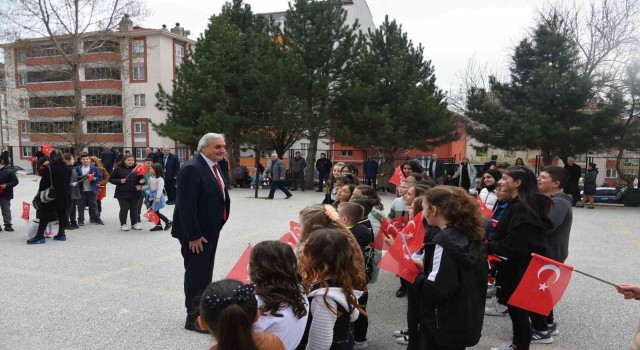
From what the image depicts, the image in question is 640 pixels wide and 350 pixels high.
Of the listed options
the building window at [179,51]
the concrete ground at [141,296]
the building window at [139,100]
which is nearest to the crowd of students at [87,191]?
the concrete ground at [141,296]

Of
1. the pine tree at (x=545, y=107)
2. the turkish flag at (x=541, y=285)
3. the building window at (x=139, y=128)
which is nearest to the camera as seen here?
the turkish flag at (x=541, y=285)

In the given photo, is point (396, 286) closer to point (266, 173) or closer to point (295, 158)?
point (266, 173)

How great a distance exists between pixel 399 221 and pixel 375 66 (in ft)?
46.6

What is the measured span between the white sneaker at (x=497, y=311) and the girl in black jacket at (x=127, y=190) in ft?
23.9

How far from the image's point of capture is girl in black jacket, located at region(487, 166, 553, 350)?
11.8ft

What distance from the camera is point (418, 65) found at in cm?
2167

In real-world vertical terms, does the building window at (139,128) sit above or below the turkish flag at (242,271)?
above

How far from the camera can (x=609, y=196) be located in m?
17.6

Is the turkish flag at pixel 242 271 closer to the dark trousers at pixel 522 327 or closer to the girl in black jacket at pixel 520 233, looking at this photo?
the girl in black jacket at pixel 520 233

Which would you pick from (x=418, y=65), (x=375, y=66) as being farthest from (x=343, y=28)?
(x=418, y=65)

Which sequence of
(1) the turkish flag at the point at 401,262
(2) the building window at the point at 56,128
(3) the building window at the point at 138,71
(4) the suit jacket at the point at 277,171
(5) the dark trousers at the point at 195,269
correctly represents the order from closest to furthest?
(1) the turkish flag at the point at 401,262, (5) the dark trousers at the point at 195,269, (4) the suit jacket at the point at 277,171, (2) the building window at the point at 56,128, (3) the building window at the point at 138,71

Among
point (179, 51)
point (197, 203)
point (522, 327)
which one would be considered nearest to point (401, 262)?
point (522, 327)

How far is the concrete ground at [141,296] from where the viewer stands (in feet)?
13.8

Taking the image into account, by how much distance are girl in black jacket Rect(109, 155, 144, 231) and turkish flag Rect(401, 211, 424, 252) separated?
23.2 feet
